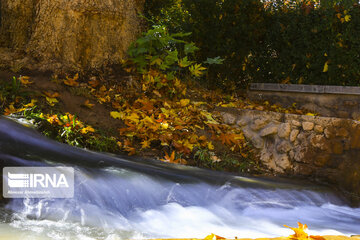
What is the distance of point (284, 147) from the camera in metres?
4.79

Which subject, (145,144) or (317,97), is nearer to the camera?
(145,144)

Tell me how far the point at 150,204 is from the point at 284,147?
261 centimetres

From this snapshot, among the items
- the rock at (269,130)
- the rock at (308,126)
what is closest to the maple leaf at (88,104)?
the rock at (269,130)

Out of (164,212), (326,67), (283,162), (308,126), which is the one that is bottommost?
(164,212)

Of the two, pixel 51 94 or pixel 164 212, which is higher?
pixel 51 94

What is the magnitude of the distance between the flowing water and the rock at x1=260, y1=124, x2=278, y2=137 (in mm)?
1091

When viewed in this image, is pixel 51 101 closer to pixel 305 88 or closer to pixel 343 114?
pixel 305 88

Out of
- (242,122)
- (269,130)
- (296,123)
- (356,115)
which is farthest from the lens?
(356,115)

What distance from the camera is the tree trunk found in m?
5.37

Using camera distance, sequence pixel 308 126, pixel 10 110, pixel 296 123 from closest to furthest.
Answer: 1. pixel 10 110
2. pixel 308 126
3. pixel 296 123

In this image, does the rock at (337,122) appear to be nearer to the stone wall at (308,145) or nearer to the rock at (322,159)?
the stone wall at (308,145)

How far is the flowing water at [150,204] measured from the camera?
2283mm

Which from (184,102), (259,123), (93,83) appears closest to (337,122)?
(259,123)

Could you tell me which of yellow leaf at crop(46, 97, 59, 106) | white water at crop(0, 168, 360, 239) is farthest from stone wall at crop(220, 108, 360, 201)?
yellow leaf at crop(46, 97, 59, 106)
